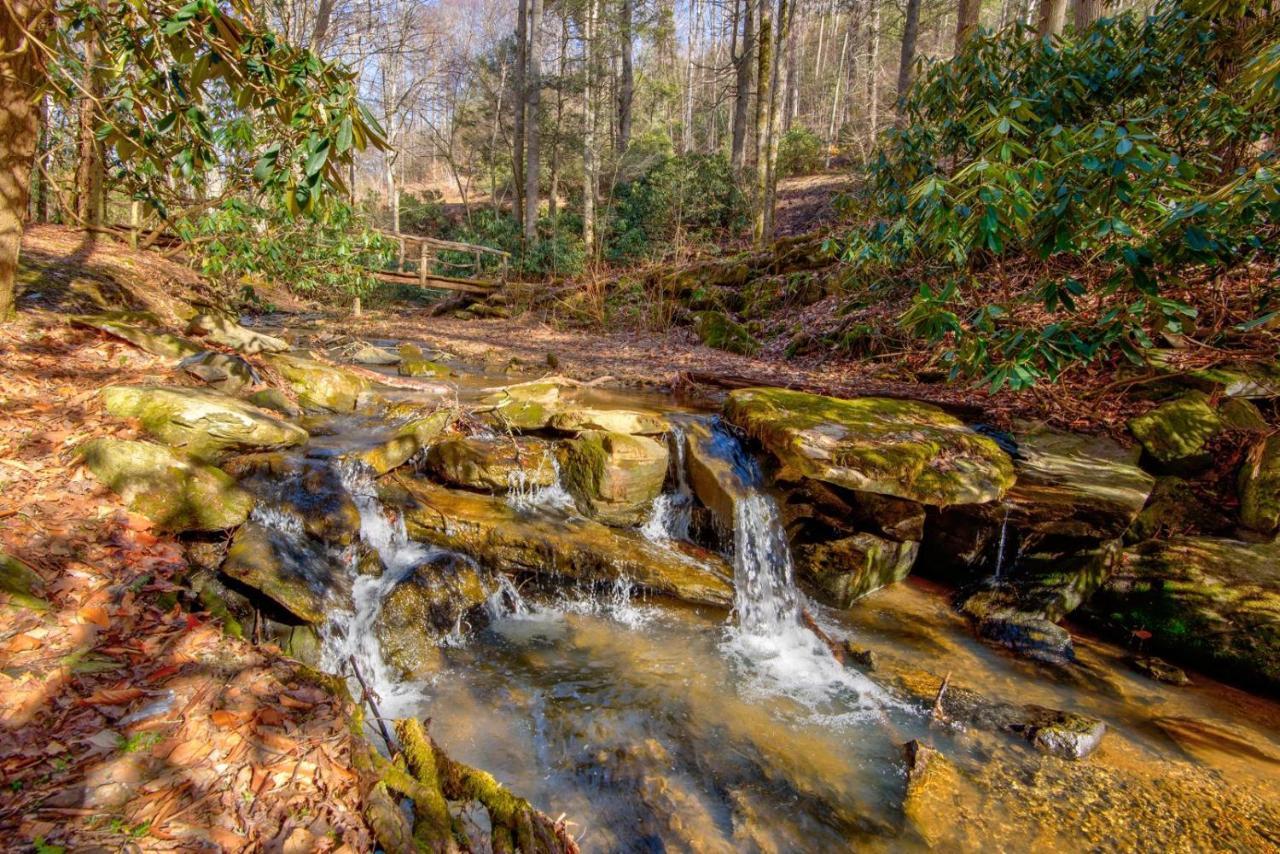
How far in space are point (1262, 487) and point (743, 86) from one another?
57.5 feet

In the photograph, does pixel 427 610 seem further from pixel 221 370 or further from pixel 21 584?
pixel 221 370

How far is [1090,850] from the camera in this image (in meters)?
2.68

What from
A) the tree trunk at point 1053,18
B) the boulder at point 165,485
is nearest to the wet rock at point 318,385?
the boulder at point 165,485

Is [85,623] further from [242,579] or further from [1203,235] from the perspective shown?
[1203,235]

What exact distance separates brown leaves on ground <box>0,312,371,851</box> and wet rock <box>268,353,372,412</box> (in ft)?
9.71

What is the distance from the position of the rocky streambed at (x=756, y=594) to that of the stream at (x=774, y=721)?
0.06ft

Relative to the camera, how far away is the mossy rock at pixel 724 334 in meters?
10.1

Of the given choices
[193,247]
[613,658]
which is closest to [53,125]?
[193,247]

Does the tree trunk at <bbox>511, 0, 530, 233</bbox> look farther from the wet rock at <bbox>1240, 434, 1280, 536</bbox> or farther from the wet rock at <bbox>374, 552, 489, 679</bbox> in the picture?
the wet rock at <bbox>1240, 434, 1280, 536</bbox>

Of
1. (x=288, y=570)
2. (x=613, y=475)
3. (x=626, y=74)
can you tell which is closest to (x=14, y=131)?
(x=288, y=570)

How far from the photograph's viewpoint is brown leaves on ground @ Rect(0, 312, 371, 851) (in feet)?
4.91

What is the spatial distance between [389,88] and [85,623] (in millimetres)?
27214

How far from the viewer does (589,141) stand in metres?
16.7

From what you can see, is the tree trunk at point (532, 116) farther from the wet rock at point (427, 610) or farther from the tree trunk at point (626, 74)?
the wet rock at point (427, 610)
